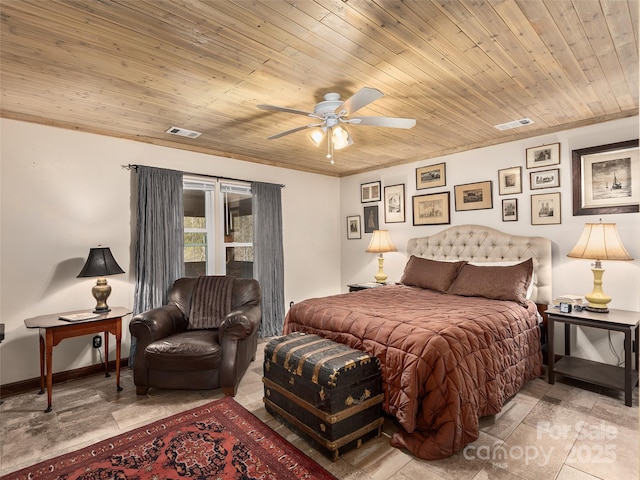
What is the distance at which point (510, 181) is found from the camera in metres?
4.02

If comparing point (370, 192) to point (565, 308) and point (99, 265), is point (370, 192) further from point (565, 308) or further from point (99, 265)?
point (99, 265)

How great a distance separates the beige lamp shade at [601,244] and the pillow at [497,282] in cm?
46

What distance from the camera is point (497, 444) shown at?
2199 millimetres

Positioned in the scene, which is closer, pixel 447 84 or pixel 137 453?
pixel 137 453

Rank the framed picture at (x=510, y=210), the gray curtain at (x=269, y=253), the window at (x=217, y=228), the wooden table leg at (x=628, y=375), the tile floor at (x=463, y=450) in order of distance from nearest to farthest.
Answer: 1. the tile floor at (x=463, y=450)
2. the wooden table leg at (x=628, y=375)
3. the framed picture at (x=510, y=210)
4. the window at (x=217, y=228)
5. the gray curtain at (x=269, y=253)

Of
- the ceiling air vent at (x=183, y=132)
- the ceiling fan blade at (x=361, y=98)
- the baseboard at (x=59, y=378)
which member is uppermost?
the ceiling air vent at (x=183, y=132)

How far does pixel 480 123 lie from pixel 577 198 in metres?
1.27

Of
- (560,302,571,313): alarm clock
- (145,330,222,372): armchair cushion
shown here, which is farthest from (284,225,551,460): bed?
(145,330,222,372): armchair cushion

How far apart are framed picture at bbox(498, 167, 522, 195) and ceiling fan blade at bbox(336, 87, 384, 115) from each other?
8.35 ft

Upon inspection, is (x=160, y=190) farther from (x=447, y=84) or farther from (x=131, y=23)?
(x=447, y=84)

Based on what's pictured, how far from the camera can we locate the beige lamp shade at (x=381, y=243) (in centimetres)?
498

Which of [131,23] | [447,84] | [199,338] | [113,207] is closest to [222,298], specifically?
[199,338]

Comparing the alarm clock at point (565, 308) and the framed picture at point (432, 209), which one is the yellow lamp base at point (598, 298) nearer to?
the alarm clock at point (565, 308)

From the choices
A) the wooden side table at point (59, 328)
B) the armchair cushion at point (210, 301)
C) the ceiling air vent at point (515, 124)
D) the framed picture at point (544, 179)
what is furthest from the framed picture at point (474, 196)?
the wooden side table at point (59, 328)
